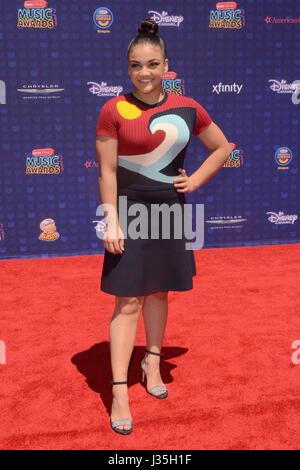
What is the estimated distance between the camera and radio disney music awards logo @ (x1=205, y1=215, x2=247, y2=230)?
239 inches

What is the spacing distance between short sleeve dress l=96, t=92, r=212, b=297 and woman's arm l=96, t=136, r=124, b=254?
3 cm

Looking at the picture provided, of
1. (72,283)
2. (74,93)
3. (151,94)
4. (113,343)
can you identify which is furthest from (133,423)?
(74,93)

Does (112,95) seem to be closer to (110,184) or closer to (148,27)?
(148,27)

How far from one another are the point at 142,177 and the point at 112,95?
Result: 3.29 m

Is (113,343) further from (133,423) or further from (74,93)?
(74,93)

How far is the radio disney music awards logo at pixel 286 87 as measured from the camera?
19.4 ft

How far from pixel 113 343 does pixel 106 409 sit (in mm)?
347

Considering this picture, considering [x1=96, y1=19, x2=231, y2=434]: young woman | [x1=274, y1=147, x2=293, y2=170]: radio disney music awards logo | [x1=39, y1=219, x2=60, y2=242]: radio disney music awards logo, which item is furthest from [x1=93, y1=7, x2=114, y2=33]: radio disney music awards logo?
[x1=96, y1=19, x2=231, y2=434]: young woman

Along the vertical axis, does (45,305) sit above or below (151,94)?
below

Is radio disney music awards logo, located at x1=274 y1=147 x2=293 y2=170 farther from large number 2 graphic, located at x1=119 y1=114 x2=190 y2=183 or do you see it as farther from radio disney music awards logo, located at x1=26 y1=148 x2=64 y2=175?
large number 2 graphic, located at x1=119 y1=114 x2=190 y2=183

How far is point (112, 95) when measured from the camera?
5660 mm

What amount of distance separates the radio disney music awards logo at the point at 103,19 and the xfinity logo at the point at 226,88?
1207 mm

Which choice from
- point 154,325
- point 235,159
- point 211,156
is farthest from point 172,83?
point 154,325

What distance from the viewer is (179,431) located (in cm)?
258
